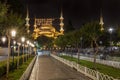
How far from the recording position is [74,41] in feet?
216

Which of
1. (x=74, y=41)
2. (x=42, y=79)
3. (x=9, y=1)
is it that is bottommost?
(x=42, y=79)

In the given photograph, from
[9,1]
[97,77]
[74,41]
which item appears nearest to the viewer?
[97,77]

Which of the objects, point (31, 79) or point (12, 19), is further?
point (12, 19)

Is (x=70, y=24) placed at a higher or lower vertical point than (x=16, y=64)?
higher

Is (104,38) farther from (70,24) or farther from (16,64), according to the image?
(16,64)

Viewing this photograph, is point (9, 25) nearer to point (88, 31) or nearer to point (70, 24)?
point (88, 31)

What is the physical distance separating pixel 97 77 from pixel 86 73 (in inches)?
242

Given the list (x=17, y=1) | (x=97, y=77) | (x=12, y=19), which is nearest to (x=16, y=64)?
(x=12, y=19)

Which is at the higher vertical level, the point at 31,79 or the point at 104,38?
the point at 104,38

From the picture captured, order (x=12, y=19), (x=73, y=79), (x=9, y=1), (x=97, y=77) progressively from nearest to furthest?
(x=97, y=77) < (x=73, y=79) < (x=12, y=19) < (x=9, y=1)

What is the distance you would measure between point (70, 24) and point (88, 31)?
103 m

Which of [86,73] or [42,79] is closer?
[42,79]

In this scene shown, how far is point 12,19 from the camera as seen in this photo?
31.8 metres

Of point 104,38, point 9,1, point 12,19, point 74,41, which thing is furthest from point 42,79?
point 104,38
